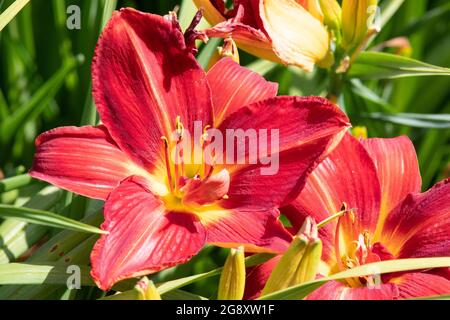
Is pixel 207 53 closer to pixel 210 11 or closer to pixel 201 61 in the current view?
pixel 201 61

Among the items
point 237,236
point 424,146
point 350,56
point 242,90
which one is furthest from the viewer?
point 424,146

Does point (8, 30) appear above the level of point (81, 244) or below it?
above

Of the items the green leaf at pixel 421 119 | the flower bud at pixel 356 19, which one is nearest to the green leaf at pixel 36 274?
the flower bud at pixel 356 19

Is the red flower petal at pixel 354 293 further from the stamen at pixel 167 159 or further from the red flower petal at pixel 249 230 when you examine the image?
the stamen at pixel 167 159

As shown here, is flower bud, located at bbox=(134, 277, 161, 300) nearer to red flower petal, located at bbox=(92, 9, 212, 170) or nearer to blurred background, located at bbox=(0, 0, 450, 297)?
red flower petal, located at bbox=(92, 9, 212, 170)

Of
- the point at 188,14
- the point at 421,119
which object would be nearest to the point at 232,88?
the point at 188,14

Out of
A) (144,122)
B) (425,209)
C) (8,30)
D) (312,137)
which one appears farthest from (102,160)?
(8,30)

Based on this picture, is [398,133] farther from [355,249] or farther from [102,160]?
[102,160]
